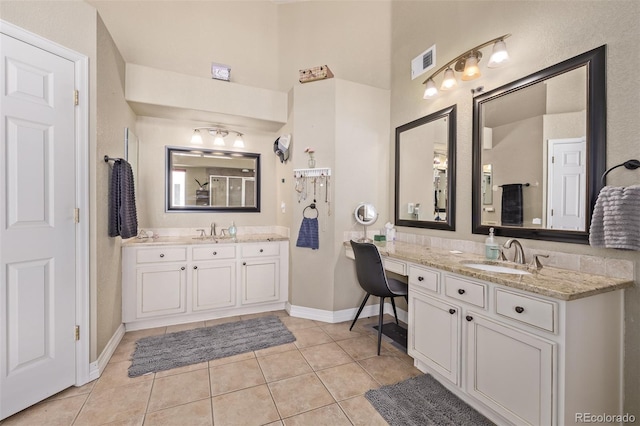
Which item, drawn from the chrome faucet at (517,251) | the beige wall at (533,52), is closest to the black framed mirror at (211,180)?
the beige wall at (533,52)

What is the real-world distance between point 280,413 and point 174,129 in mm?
3077

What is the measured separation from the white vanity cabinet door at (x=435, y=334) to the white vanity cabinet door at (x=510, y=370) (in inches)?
3.7

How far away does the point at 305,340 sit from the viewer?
98.9 inches

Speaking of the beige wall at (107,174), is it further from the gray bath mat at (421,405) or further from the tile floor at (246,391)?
the gray bath mat at (421,405)

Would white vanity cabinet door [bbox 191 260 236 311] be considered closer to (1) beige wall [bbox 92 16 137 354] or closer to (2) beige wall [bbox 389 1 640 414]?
(1) beige wall [bbox 92 16 137 354]

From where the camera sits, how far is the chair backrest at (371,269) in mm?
2260

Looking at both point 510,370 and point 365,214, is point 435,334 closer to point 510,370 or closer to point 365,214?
point 510,370

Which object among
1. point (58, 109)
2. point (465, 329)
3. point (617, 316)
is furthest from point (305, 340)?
point (58, 109)

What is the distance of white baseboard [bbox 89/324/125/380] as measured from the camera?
192 cm

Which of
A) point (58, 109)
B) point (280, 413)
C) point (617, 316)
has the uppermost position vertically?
point (58, 109)

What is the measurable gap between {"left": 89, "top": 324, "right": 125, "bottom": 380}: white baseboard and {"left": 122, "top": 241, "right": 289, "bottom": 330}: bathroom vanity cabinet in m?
0.18

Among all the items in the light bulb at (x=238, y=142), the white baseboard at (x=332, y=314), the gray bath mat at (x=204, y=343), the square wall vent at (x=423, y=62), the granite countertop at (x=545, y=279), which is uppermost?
the square wall vent at (x=423, y=62)

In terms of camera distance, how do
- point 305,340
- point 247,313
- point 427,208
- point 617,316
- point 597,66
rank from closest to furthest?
point 617,316, point 597,66, point 305,340, point 427,208, point 247,313

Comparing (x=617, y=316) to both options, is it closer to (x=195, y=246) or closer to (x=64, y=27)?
(x=195, y=246)
